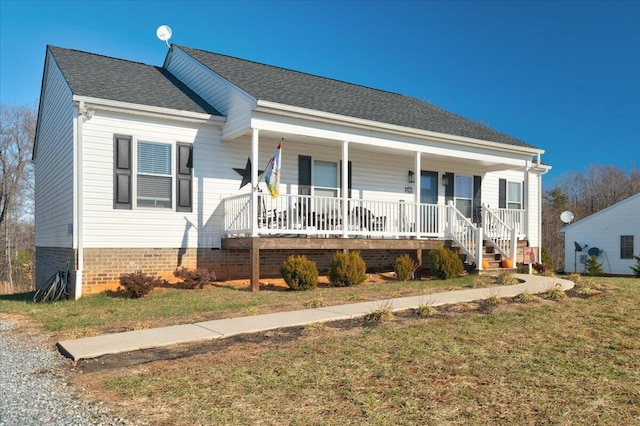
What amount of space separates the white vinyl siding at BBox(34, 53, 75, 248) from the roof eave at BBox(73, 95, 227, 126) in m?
0.56

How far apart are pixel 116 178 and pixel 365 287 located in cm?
642

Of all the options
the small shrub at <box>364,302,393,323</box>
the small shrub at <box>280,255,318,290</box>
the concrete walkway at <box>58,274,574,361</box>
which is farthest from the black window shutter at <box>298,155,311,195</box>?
the small shrub at <box>364,302,393,323</box>

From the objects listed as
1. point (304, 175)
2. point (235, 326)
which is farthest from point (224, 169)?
point (235, 326)

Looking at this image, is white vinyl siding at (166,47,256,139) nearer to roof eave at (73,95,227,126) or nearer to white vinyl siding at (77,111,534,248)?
roof eave at (73,95,227,126)

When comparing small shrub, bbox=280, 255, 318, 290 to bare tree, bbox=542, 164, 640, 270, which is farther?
bare tree, bbox=542, 164, 640, 270

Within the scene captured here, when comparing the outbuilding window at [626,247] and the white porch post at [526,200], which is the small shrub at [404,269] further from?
the outbuilding window at [626,247]

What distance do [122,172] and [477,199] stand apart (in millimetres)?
12471

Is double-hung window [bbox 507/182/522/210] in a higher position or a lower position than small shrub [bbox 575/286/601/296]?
higher

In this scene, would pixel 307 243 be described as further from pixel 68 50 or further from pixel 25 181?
pixel 25 181

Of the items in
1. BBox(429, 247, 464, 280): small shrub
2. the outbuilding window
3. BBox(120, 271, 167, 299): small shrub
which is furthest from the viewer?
the outbuilding window

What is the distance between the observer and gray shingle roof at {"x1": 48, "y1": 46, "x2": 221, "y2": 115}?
12734 mm

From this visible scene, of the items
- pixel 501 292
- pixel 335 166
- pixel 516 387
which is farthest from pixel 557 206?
pixel 516 387

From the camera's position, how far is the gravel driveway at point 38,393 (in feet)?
13.7

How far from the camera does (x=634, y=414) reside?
13.6 ft
